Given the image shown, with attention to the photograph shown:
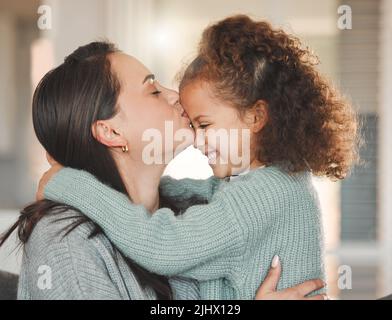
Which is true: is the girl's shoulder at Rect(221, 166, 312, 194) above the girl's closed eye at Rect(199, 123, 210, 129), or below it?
below

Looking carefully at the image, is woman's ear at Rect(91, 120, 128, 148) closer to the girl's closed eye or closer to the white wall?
the girl's closed eye

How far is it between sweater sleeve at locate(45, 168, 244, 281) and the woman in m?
0.03

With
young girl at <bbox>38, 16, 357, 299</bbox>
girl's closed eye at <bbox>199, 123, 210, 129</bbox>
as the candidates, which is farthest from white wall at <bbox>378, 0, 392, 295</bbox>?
girl's closed eye at <bbox>199, 123, 210, 129</bbox>

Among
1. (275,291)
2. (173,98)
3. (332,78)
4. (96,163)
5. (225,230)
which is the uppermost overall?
(332,78)

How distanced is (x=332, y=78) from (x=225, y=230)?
1745 millimetres

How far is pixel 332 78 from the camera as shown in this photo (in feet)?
8.46

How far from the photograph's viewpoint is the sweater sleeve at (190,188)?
1288 millimetres

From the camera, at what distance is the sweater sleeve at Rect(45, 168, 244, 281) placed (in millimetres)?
963

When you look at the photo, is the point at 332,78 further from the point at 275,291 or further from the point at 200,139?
the point at 275,291

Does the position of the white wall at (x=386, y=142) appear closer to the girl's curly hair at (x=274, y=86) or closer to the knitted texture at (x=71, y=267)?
the girl's curly hair at (x=274, y=86)

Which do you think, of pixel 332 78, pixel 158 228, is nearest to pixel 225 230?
pixel 158 228

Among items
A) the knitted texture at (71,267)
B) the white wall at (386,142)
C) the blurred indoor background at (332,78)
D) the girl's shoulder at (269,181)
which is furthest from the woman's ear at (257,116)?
the white wall at (386,142)
